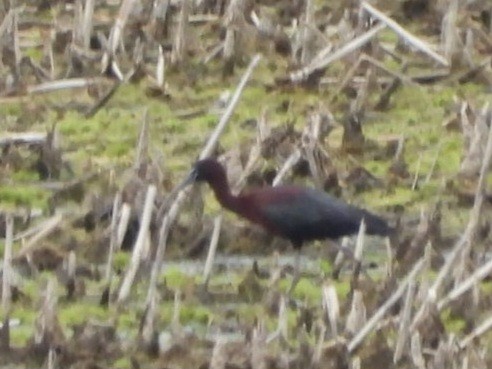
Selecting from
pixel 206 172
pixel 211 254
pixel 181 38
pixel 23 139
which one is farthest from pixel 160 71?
pixel 211 254

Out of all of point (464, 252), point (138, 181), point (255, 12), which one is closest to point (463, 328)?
point (464, 252)

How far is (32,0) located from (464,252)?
17.5 ft

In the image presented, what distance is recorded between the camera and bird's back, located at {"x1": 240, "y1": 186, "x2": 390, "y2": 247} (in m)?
7.35

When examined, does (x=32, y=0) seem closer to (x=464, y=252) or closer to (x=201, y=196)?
(x=201, y=196)

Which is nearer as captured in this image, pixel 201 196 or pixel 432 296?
pixel 432 296

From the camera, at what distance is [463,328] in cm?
640

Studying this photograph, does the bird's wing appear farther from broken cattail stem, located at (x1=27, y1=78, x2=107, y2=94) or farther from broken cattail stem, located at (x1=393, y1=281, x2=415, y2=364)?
broken cattail stem, located at (x1=27, y1=78, x2=107, y2=94)

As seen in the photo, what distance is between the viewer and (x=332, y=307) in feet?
20.1

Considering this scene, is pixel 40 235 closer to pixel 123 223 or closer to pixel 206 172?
pixel 123 223

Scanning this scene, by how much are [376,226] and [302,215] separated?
0.26 m

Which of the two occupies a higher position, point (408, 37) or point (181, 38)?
point (408, 37)

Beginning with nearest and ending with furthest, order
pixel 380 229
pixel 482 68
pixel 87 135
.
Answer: pixel 380 229 < pixel 87 135 < pixel 482 68

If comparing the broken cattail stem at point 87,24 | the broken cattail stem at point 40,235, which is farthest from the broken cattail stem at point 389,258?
the broken cattail stem at point 87,24

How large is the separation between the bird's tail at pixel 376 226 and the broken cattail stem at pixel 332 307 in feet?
3.28
